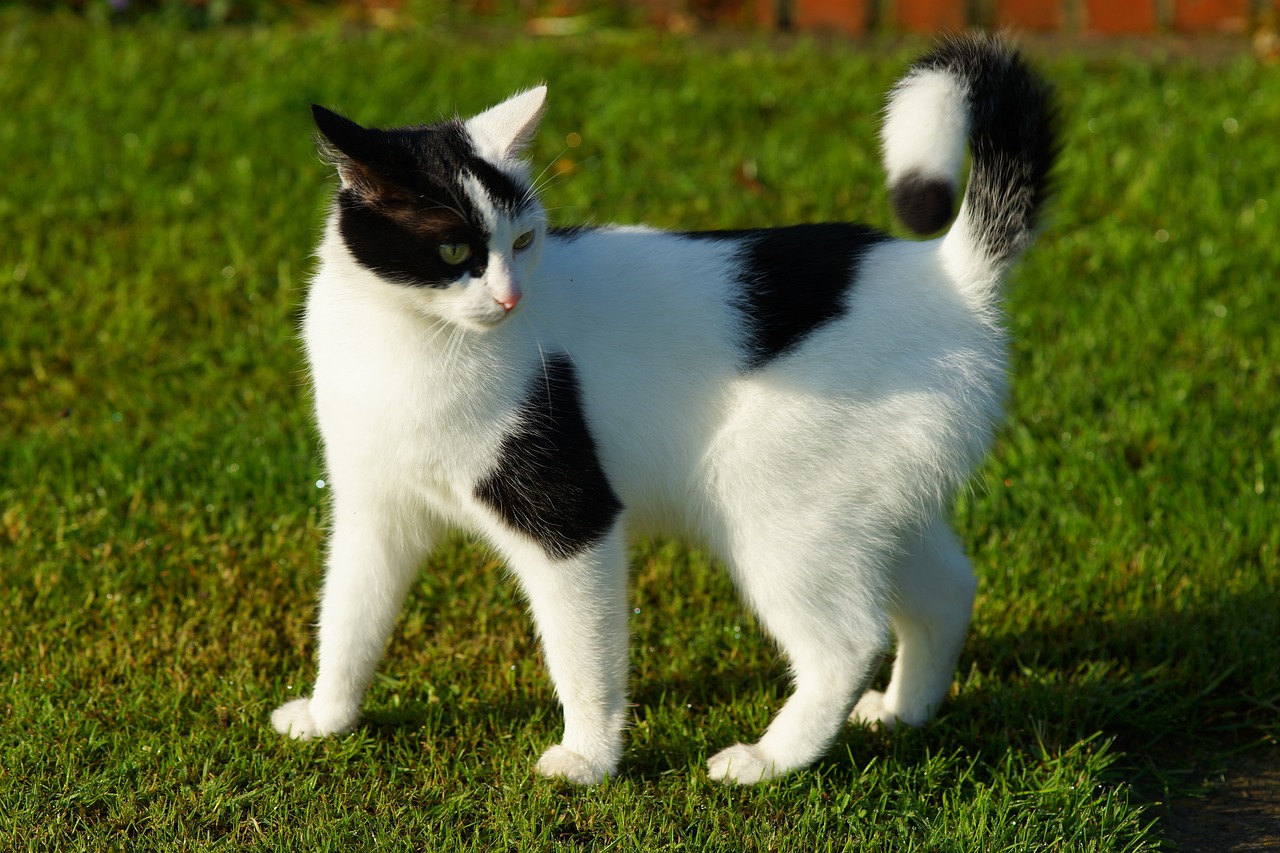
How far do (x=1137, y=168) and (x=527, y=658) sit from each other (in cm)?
334

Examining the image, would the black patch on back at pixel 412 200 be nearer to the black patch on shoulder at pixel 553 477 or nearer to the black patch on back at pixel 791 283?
the black patch on shoulder at pixel 553 477

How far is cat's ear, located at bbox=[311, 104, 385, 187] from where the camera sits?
2.19 metres

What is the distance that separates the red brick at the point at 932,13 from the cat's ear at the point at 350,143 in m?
4.57

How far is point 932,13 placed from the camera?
20.6 ft

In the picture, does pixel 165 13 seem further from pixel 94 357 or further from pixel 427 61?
pixel 94 357

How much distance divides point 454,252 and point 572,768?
107 cm

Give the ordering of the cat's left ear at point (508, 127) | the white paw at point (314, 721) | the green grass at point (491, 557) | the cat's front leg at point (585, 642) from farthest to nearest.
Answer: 1. the white paw at point (314, 721)
2. the green grass at point (491, 557)
3. the cat's front leg at point (585, 642)
4. the cat's left ear at point (508, 127)

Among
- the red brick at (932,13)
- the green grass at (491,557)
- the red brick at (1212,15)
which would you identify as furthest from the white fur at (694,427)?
the red brick at (1212,15)

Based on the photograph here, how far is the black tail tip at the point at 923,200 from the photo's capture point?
96.8 inches

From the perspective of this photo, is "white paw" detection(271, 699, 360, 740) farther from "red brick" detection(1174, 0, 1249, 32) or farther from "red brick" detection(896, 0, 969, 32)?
"red brick" detection(1174, 0, 1249, 32)

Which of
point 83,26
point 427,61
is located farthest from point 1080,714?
point 83,26

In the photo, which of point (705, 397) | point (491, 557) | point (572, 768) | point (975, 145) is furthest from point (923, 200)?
point (491, 557)

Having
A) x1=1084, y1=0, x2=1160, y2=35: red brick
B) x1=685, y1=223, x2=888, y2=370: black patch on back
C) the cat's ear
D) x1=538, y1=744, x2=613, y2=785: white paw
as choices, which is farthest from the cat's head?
x1=1084, y1=0, x2=1160, y2=35: red brick

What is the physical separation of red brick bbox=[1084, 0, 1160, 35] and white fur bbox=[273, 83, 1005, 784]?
14.1 feet
